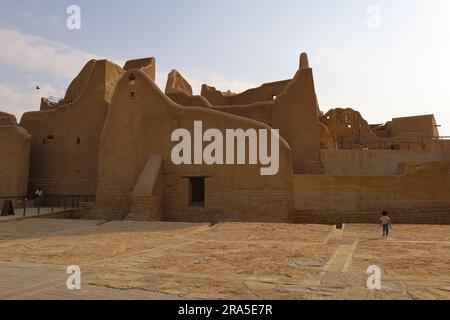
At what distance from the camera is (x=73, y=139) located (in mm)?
20344

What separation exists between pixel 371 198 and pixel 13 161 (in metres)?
16.4

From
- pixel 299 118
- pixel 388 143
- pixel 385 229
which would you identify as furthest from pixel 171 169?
pixel 388 143

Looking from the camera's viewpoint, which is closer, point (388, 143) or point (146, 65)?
point (146, 65)

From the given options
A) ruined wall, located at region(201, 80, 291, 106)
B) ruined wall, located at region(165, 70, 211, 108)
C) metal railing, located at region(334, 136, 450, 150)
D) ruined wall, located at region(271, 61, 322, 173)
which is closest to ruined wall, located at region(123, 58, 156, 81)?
ruined wall, located at region(165, 70, 211, 108)

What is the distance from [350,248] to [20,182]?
1662 centimetres

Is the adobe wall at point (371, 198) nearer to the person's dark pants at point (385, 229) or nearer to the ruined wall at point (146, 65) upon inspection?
the person's dark pants at point (385, 229)

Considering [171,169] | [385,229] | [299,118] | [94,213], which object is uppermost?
[299,118]

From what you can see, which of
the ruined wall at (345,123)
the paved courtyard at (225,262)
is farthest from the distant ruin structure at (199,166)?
the ruined wall at (345,123)

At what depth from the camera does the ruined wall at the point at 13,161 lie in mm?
18484

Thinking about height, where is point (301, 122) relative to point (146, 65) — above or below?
below

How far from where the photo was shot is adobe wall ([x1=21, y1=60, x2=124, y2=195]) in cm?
1983

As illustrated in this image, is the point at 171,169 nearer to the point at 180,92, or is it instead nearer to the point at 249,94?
the point at 180,92
